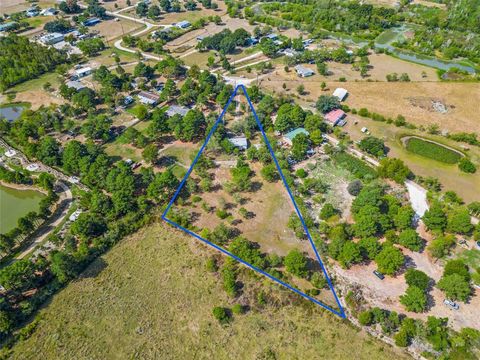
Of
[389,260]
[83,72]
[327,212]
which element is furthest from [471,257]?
[83,72]

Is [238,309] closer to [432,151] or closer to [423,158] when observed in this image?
[423,158]

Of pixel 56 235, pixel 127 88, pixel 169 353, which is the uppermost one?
pixel 127 88

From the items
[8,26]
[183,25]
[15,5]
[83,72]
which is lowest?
[83,72]

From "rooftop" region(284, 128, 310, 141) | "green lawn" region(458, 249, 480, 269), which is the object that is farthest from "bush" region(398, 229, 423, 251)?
"rooftop" region(284, 128, 310, 141)

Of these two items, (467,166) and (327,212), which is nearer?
(327,212)

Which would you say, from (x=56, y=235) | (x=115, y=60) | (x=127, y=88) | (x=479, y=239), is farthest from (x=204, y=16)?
(x=479, y=239)

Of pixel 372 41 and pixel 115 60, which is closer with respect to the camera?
pixel 115 60

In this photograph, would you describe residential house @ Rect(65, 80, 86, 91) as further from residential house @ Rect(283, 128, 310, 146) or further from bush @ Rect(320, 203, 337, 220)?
bush @ Rect(320, 203, 337, 220)

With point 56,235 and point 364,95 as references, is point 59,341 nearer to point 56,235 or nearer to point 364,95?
point 56,235
